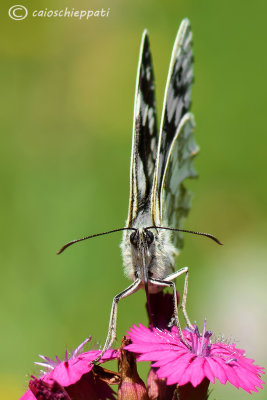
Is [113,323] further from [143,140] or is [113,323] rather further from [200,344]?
[143,140]

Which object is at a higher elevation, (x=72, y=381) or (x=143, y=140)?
(x=143, y=140)

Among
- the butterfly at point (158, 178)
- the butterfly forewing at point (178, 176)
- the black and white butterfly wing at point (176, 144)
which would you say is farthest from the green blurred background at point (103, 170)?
the butterfly at point (158, 178)

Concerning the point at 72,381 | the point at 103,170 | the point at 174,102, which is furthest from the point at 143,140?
the point at 103,170

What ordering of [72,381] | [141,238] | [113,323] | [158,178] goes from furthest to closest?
1. [158,178]
2. [141,238]
3. [113,323]
4. [72,381]

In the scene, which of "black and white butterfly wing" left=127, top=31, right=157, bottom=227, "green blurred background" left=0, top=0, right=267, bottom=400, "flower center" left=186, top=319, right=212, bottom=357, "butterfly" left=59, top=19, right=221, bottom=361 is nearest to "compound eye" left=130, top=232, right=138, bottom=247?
"butterfly" left=59, top=19, right=221, bottom=361

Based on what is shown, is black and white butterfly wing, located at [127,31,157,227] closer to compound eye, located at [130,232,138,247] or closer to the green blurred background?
compound eye, located at [130,232,138,247]

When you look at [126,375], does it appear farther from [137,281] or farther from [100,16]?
[100,16]
